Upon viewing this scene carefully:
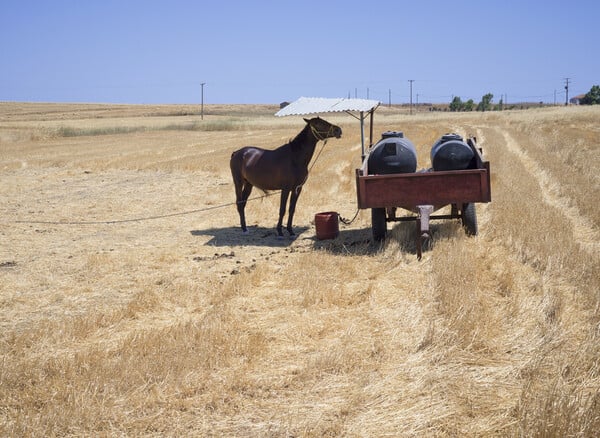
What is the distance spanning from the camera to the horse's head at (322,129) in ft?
35.2

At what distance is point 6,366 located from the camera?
5.33 m

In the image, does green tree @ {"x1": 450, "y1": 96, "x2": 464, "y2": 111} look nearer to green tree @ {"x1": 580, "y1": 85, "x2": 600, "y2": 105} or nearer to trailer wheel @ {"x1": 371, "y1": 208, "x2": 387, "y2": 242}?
green tree @ {"x1": 580, "y1": 85, "x2": 600, "y2": 105}

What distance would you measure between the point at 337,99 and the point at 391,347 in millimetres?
6778

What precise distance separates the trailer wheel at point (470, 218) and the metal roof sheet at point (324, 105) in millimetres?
2514

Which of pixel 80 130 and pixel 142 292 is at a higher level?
pixel 80 130

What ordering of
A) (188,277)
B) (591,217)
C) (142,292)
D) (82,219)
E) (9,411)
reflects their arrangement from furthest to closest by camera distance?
(82,219) < (591,217) < (188,277) < (142,292) < (9,411)

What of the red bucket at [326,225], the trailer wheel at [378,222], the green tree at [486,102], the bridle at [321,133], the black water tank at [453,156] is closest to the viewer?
the trailer wheel at [378,222]

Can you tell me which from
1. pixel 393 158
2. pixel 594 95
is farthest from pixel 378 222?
pixel 594 95

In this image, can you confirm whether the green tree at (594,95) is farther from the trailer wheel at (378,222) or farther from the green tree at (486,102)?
the trailer wheel at (378,222)

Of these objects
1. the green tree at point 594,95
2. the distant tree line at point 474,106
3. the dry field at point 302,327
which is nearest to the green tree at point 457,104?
the distant tree line at point 474,106

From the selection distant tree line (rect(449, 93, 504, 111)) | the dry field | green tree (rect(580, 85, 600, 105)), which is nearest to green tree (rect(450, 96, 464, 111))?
distant tree line (rect(449, 93, 504, 111))

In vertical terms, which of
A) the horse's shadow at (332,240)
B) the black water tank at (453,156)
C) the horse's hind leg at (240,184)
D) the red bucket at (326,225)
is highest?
the black water tank at (453,156)

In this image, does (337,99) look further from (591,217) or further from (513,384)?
(513,384)

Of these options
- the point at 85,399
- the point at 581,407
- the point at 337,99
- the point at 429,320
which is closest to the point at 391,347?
the point at 429,320
